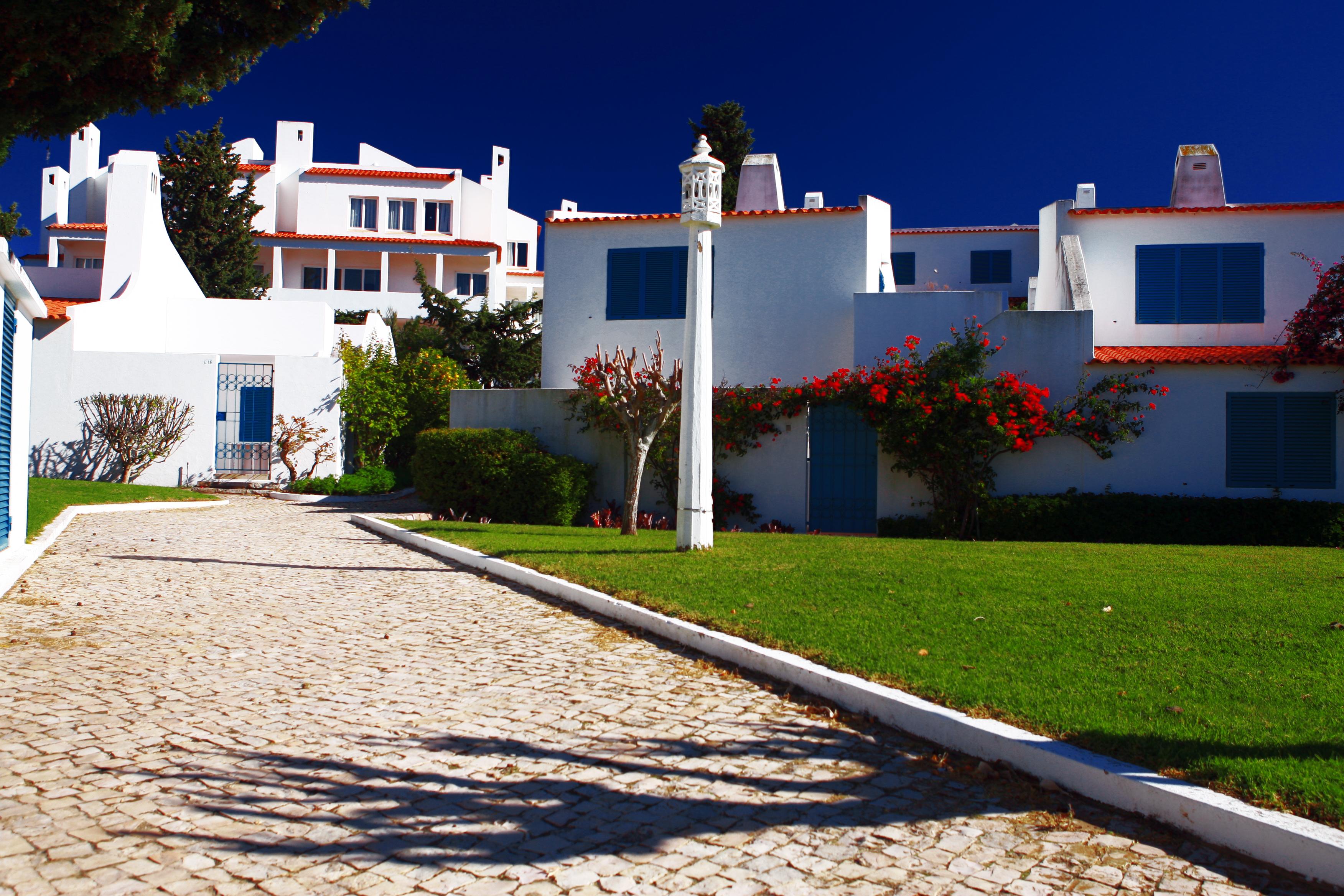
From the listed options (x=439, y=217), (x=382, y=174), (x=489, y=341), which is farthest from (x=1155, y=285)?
(x=382, y=174)

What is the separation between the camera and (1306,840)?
10.8 feet

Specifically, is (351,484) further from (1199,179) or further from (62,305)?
(1199,179)

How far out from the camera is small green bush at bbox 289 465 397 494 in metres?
21.2

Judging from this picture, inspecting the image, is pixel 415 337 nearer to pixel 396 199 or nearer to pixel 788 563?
pixel 396 199

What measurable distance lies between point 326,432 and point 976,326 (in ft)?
47.3

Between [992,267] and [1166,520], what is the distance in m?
18.4

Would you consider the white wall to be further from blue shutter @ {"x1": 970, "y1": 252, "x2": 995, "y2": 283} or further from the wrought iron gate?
blue shutter @ {"x1": 970, "y1": 252, "x2": 995, "y2": 283}

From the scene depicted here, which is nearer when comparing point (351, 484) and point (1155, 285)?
point (1155, 285)

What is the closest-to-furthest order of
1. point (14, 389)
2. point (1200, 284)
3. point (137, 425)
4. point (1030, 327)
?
point (14, 389)
point (1030, 327)
point (1200, 284)
point (137, 425)

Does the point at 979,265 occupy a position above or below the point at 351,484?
above

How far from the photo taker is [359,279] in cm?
4588

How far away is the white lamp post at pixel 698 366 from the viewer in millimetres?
10945

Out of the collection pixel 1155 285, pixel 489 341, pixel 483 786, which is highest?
pixel 489 341

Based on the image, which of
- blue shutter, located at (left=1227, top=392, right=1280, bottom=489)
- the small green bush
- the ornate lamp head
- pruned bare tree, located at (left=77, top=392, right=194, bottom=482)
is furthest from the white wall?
pruned bare tree, located at (left=77, top=392, right=194, bottom=482)
